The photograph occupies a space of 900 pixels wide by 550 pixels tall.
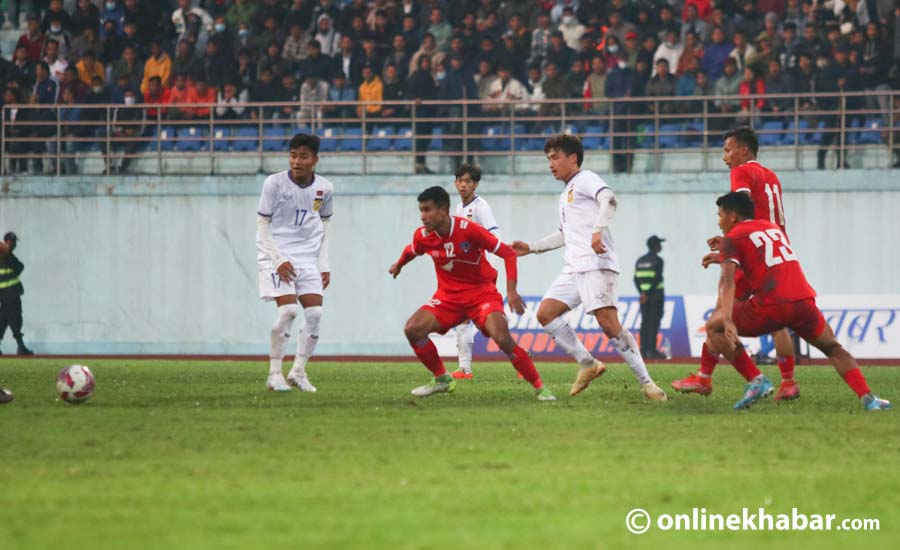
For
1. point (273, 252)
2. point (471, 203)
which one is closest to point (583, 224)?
point (273, 252)

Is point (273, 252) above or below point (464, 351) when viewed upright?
above

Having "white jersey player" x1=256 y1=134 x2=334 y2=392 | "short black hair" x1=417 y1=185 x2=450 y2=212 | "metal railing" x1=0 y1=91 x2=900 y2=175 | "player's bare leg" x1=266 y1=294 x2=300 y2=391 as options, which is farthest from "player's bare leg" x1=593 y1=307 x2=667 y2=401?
"metal railing" x1=0 y1=91 x2=900 y2=175

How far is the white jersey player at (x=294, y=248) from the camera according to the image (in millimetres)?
11461

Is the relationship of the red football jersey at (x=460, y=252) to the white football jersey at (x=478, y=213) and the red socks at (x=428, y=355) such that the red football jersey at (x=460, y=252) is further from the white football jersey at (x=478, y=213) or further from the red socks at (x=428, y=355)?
the white football jersey at (x=478, y=213)

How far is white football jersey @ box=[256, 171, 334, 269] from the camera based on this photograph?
11531 mm

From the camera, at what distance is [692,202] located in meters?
22.6

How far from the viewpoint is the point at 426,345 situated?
429 inches

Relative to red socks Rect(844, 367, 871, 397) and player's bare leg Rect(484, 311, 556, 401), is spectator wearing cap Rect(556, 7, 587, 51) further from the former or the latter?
red socks Rect(844, 367, 871, 397)

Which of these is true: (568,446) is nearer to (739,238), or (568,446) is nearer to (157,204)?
(739,238)

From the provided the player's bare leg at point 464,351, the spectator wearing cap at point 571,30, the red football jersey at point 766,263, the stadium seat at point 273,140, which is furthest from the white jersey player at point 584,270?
the stadium seat at point 273,140

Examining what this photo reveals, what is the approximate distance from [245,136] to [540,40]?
5.71 meters

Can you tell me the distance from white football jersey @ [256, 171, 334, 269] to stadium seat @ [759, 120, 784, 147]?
11.8 m

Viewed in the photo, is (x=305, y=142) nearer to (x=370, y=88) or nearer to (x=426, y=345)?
(x=426, y=345)

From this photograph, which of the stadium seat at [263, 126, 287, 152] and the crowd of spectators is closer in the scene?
the crowd of spectators
